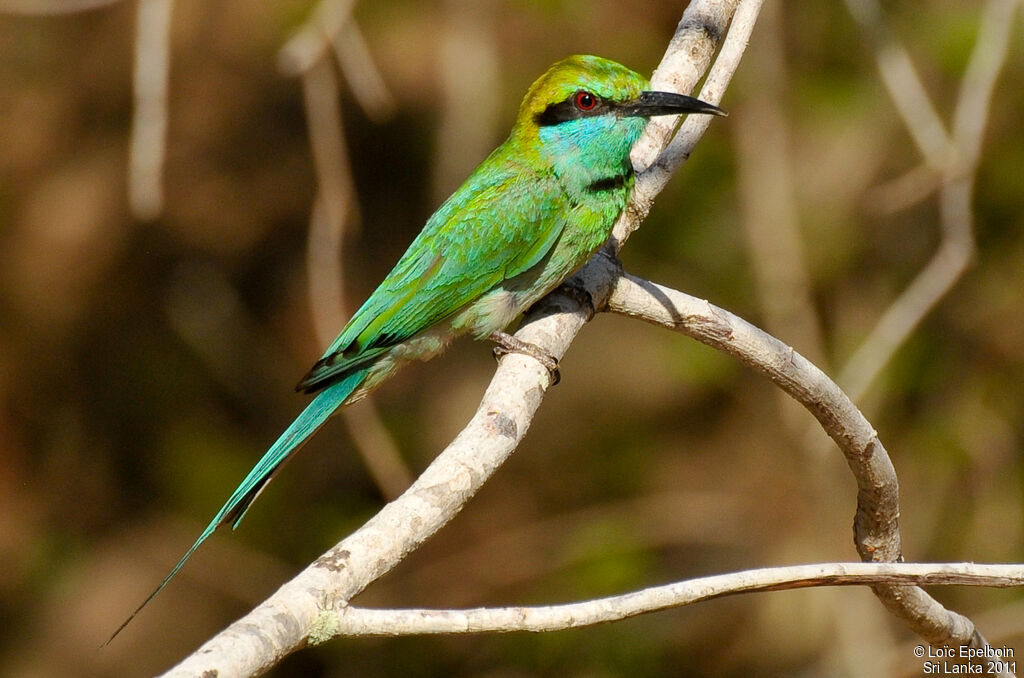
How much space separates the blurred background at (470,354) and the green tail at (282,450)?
1339mm

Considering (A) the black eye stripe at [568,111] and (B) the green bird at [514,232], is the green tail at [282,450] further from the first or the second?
(A) the black eye stripe at [568,111]

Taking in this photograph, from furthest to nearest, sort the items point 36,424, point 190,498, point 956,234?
point 36,424 < point 190,498 < point 956,234

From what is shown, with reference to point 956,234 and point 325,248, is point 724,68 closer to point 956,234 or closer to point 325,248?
point 956,234

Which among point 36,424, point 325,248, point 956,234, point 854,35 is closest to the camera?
point 956,234


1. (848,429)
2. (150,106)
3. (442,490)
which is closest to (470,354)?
(150,106)

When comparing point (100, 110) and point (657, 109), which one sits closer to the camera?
point (657, 109)

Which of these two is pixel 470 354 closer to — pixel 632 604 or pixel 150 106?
pixel 150 106

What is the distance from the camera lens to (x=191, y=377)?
4836mm

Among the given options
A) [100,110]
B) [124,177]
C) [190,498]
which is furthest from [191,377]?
[100,110]

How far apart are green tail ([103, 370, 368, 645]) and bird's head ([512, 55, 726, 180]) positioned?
756mm

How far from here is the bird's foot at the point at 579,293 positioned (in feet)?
8.20

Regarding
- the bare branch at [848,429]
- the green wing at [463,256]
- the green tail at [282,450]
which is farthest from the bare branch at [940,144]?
the green tail at [282,450]

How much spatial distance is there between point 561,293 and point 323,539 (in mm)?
2253

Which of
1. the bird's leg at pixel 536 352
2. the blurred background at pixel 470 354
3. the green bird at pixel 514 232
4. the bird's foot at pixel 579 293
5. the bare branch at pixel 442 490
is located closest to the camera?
the bare branch at pixel 442 490
